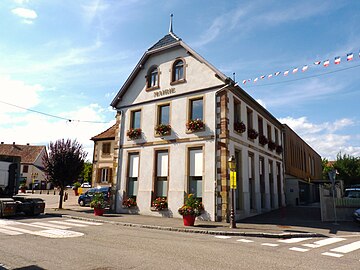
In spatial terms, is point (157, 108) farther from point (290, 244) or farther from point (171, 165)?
point (290, 244)

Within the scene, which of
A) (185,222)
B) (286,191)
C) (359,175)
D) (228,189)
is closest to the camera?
(185,222)

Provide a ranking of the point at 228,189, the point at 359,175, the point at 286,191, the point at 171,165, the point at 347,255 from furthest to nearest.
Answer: the point at 359,175 → the point at 286,191 → the point at 171,165 → the point at 228,189 → the point at 347,255

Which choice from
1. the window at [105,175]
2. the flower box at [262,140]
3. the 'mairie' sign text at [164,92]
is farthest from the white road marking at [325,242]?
the window at [105,175]

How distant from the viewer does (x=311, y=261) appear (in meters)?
7.17

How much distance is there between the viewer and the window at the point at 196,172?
1611 cm

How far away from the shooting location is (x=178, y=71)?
61.0 feet

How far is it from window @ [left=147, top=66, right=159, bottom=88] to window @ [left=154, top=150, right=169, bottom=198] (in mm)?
4774

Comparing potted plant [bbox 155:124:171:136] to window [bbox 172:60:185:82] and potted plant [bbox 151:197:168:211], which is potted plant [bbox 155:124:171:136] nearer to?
window [bbox 172:60:185:82]

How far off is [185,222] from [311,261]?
6.93 m

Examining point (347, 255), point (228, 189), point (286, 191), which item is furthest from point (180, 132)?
point (286, 191)

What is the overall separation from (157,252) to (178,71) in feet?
42.7

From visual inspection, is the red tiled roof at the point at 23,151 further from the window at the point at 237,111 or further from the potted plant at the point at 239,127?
the potted plant at the point at 239,127

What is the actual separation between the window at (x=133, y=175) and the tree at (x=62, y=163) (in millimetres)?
5042

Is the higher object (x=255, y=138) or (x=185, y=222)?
(x=255, y=138)
